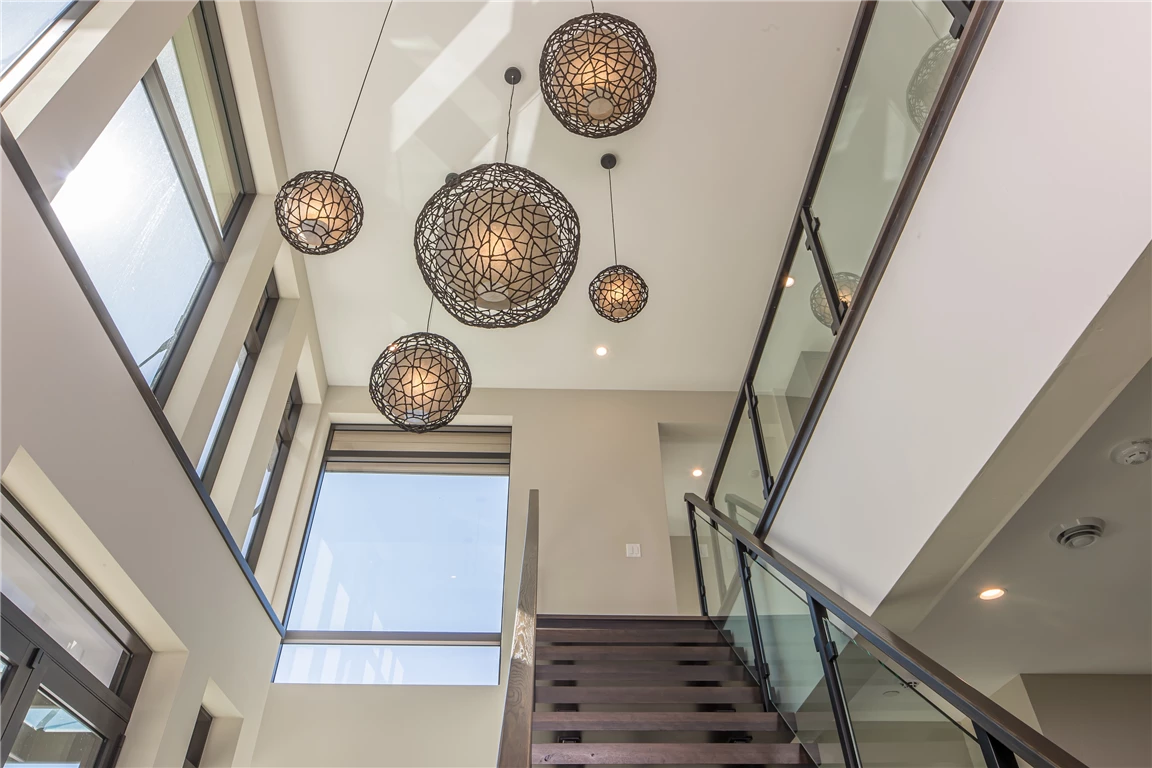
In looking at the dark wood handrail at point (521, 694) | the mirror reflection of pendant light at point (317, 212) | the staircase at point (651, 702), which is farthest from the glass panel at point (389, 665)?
the mirror reflection of pendant light at point (317, 212)

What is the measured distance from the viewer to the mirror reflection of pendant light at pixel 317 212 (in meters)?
3.66

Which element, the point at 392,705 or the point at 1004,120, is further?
the point at 392,705

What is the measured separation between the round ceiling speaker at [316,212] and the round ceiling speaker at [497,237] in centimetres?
129

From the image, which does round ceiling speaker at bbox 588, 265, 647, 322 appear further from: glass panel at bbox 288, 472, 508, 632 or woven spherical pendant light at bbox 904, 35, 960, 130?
glass panel at bbox 288, 472, 508, 632

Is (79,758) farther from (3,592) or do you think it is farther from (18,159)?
(18,159)

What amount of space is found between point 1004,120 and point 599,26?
188 cm

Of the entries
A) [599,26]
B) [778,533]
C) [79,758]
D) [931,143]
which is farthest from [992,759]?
[79,758]

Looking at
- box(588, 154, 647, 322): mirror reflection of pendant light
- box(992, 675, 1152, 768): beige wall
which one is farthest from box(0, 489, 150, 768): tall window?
box(992, 675, 1152, 768): beige wall

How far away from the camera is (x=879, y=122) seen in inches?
112

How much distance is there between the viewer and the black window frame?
4.52 metres

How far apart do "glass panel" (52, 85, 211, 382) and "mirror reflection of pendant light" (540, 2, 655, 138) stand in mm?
2105

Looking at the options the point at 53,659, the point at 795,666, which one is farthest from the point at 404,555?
the point at 795,666

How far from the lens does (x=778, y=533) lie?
3754 millimetres

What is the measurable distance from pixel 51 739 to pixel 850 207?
3975 millimetres
